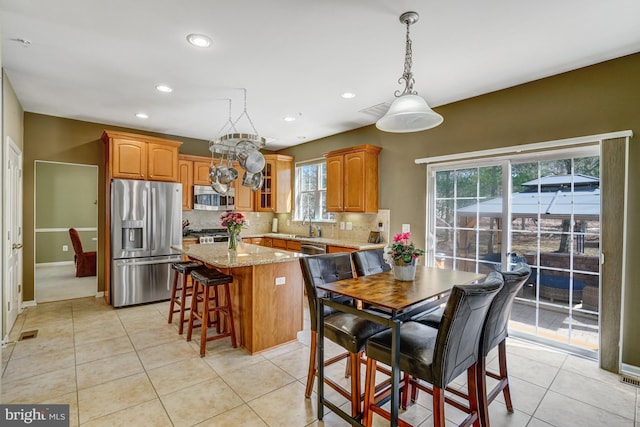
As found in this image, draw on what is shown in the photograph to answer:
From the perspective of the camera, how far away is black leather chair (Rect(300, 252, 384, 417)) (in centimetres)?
196

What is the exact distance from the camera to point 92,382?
2.50 meters

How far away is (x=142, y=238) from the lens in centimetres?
451

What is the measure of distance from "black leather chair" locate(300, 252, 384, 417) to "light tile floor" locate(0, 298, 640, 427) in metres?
0.26

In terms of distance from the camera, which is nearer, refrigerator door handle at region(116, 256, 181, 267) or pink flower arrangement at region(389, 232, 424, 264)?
pink flower arrangement at region(389, 232, 424, 264)

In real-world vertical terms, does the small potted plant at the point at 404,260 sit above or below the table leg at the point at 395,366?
above

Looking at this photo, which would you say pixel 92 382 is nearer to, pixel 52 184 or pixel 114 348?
pixel 114 348

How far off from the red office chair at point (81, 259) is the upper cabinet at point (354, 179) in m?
4.99

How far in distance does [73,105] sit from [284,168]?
3415 millimetres

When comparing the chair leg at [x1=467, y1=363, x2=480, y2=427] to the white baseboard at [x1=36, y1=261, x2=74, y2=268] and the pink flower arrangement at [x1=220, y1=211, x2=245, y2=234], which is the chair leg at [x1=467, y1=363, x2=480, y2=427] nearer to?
the pink flower arrangement at [x1=220, y1=211, x2=245, y2=234]

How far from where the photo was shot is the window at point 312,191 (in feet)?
19.3

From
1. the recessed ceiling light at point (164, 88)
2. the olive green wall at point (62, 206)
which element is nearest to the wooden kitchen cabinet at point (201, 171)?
the recessed ceiling light at point (164, 88)

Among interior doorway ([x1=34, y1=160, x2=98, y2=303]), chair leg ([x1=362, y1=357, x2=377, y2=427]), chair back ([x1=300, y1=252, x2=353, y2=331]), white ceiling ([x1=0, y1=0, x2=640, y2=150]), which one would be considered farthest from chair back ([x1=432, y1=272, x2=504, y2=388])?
interior doorway ([x1=34, y1=160, x2=98, y2=303])

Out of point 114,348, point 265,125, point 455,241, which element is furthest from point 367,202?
point 114,348

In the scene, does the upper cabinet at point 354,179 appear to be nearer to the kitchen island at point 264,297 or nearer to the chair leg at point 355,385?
the kitchen island at point 264,297
